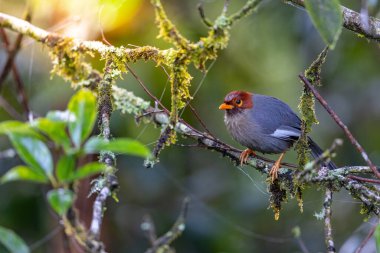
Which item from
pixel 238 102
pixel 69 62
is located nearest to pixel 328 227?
pixel 69 62

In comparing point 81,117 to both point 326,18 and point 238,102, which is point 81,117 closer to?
point 326,18

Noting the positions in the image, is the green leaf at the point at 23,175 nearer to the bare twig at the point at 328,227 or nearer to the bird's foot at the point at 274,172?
the bare twig at the point at 328,227

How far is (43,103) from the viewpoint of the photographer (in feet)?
17.9

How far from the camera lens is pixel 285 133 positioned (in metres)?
4.31

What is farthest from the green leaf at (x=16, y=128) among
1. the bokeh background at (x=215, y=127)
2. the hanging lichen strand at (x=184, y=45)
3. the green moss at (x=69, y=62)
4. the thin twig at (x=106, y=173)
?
the bokeh background at (x=215, y=127)

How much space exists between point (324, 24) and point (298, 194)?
1369 millimetres

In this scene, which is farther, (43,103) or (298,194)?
(43,103)

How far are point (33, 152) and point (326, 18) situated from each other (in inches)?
46.7

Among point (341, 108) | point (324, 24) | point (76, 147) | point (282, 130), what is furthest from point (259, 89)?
point (76, 147)

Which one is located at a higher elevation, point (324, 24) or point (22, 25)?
point (22, 25)

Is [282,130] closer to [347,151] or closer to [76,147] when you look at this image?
[347,151]

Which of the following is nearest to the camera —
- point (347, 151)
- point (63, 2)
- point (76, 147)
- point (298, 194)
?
point (76, 147)

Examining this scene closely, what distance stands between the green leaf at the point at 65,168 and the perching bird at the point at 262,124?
272cm

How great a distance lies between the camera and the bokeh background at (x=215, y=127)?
17.9 ft
